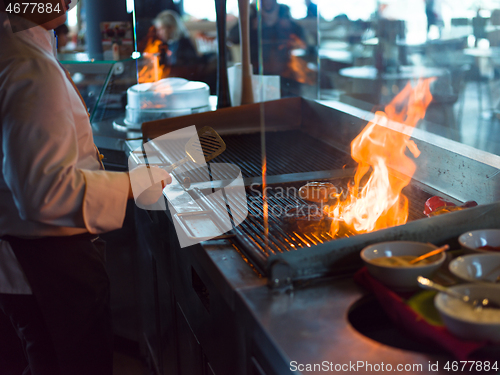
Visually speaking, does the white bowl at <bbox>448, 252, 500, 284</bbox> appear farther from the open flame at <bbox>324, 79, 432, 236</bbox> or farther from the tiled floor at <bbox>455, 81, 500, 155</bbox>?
the tiled floor at <bbox>455, 81, 500, 155</bbox>

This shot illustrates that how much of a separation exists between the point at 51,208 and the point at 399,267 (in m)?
0.75

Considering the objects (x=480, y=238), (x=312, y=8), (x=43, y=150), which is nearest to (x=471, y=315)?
(x=480, y=238)

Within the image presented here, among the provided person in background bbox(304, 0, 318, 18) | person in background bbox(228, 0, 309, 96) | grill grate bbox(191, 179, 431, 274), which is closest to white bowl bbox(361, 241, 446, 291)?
grill grate bbox(191, 179, 431, 274)

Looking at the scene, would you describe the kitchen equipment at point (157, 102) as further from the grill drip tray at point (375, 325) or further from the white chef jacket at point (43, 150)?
the grill drip tray at point (375, 325)

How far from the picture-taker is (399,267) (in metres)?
0.84

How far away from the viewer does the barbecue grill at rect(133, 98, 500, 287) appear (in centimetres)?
97

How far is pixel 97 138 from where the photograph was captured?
2166mm

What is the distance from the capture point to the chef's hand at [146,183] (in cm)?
121

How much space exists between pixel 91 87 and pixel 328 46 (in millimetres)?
7372

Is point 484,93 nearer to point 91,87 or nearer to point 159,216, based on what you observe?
point 91,87

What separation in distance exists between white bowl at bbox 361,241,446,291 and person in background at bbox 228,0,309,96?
1665mm

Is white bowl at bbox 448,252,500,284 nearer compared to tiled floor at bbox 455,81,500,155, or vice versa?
white bowl at bbox 448,252,500,284

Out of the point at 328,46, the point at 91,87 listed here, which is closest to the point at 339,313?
the point at 91,87

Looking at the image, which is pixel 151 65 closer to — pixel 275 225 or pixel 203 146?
pixel 203 146
